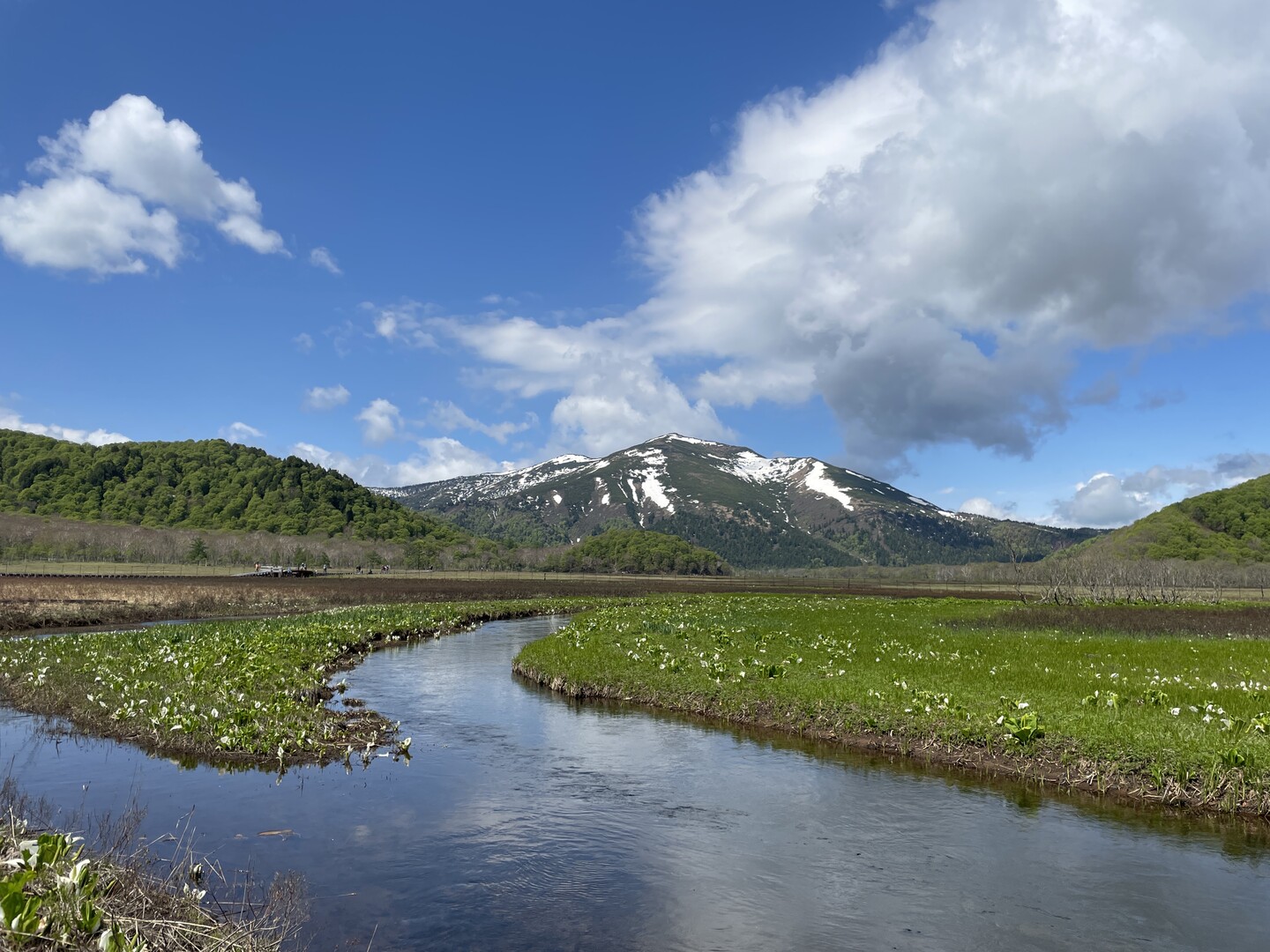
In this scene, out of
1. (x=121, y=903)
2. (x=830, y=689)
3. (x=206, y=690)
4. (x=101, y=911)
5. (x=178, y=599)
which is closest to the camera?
(x=101, y=911)

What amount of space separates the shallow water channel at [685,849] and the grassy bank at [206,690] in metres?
1.13

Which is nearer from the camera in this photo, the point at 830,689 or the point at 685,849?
the point at 685,849

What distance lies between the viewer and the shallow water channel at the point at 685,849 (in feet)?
36.1

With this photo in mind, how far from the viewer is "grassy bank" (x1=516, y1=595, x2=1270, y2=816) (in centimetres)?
1747

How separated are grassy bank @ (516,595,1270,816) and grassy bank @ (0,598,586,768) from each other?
10.3 m

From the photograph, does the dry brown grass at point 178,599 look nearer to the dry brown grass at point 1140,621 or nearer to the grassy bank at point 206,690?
the grassy bank at point 206,690

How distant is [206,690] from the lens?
83.0 ft

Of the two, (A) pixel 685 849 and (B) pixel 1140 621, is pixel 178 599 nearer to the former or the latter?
(A) pixel 685 849

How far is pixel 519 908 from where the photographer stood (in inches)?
453

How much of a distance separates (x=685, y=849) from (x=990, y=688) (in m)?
14.9

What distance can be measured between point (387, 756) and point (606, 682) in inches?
442

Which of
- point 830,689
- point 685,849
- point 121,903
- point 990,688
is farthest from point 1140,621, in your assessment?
point 121,903

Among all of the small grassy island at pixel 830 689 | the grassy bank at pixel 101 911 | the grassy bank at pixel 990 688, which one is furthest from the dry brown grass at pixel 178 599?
the grassy bank at pixel 101 911

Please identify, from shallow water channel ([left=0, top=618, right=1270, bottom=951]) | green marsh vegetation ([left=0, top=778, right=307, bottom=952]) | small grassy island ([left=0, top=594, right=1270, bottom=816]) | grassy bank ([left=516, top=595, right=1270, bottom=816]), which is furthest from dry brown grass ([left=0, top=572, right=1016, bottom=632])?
green marsh vegetation ([left=0, top=778, right=307, bottom=952])
